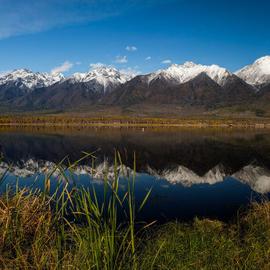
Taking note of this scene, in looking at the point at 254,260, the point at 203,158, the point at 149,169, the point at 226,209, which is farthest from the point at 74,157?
the point at 254,260

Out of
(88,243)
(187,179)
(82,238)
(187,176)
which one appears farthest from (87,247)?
(187,176)

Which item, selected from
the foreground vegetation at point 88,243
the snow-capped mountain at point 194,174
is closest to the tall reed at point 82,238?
the foreground vegetation at point 88,243

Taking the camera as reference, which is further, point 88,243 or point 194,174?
point 194,174

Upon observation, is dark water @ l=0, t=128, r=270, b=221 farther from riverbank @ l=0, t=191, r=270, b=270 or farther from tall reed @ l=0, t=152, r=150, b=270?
tall reed @ l=0, t=152, r=150, b=270

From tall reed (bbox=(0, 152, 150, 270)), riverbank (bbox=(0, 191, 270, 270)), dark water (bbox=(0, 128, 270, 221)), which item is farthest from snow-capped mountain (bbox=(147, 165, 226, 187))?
tall reed (bbox=(0, 152, 150, 270))

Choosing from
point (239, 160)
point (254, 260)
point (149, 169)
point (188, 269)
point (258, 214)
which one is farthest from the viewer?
point (239, 160)

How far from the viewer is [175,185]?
44.9m

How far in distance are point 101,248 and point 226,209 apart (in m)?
26.4

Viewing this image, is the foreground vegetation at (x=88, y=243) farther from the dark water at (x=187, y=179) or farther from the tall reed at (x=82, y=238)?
the dark water at (x=187, y=179)

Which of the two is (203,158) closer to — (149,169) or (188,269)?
(149,169)

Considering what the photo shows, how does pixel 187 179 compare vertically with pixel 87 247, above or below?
below

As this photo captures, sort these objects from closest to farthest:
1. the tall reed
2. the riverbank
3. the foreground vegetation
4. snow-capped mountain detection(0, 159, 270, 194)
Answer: the tall reed, the foreground vegetation, the riverbank, snow-capped mountain detection(0, 159, 270, 194)

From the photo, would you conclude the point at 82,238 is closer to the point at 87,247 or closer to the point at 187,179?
the point at 87,247

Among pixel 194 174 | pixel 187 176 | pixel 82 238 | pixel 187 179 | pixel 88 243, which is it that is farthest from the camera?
pixel 194 174
